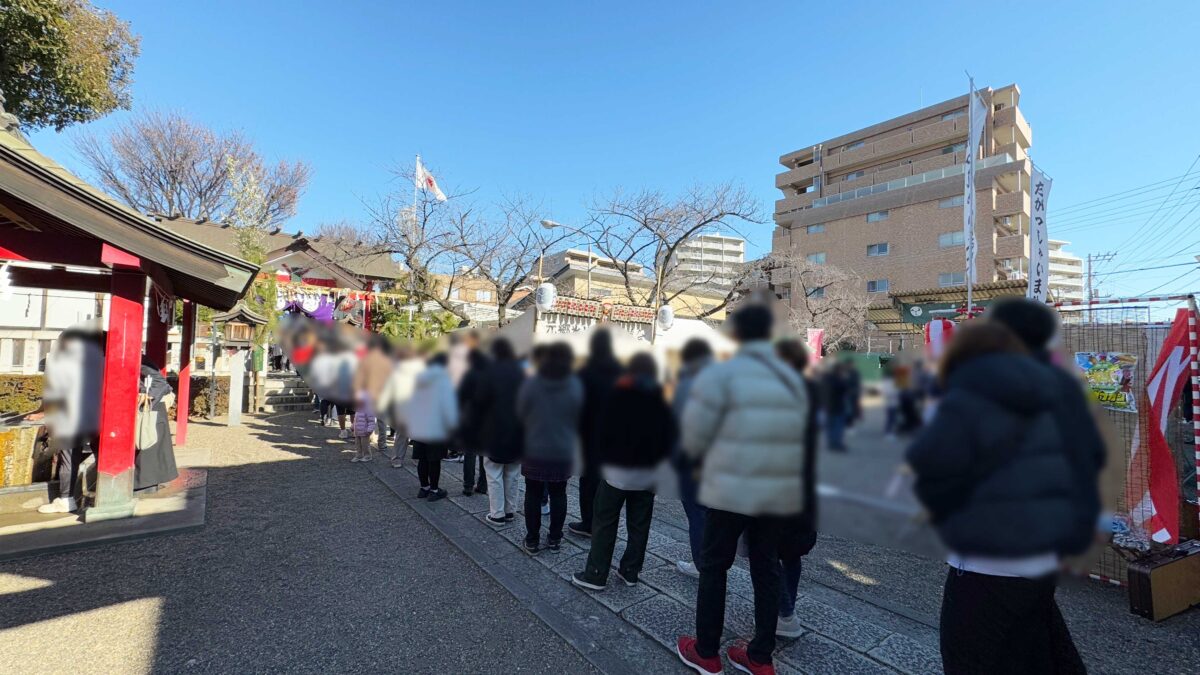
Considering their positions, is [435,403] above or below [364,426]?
above

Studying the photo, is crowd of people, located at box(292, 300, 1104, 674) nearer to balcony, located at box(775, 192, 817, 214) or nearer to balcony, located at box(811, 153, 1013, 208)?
balcony, located at box(811, 153, 1013, 208)

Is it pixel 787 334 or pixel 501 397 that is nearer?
pixel 787 334

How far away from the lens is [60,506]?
26.7 feet

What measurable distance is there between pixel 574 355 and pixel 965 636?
403 cm

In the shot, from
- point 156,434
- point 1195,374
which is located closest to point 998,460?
point 1195,374

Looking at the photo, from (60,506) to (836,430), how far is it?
12.5 m

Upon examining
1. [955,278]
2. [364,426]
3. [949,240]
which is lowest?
[364,426]

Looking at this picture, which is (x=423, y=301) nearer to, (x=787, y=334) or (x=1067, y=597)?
(x=787, y=334)

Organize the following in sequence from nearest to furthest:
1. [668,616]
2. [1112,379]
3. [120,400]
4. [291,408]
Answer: [1112,379] < [668,616] < [120,400] < [291,408]

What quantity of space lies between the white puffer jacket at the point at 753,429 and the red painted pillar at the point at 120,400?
29.3 feet

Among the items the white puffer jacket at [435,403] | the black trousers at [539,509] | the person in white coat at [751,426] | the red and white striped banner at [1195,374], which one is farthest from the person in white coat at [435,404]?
the red and white striped banner at [1195,374]

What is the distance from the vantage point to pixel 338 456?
13172 mm

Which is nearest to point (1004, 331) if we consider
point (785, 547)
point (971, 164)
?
point (971, 164)

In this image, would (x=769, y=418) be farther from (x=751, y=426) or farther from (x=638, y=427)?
(x=638, y=427)
